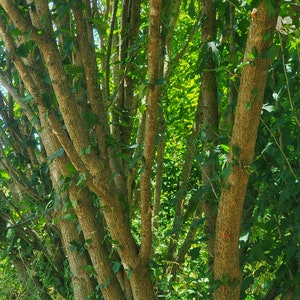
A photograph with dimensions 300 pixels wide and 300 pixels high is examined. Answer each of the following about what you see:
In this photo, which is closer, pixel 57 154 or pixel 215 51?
pixel 215 51

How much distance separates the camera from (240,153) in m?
2.64

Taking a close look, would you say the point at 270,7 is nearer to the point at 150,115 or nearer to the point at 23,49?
the point at 150,115

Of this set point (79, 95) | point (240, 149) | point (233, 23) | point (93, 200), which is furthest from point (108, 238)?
point (233, 23)

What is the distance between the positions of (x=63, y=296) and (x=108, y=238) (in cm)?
102

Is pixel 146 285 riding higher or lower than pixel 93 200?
lower

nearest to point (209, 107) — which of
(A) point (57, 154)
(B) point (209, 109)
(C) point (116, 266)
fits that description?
(B) point (209, 109)

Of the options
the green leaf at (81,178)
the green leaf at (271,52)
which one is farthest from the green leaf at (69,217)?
the green leaf at (271,52)

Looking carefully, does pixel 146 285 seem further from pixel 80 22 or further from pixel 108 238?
pixel 80 22

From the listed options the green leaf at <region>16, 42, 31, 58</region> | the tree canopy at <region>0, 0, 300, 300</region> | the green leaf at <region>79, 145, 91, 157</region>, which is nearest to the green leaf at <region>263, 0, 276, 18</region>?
the tree canopy at <region>0, 0, 300, 300</region>

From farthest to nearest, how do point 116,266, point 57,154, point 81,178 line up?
point 116,266
point 57,154
point 81,178

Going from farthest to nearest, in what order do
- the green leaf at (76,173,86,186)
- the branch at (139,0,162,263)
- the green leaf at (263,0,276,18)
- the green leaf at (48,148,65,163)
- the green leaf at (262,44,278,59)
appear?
the green leaf at (48,148,65,163), the green leaf at (76,173,86,186), the branch at (139,0,162,263), the green leaf at (262,44,278,59), the green leaf at (263,0,276,18)

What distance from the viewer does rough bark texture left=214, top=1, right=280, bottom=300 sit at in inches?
97.3

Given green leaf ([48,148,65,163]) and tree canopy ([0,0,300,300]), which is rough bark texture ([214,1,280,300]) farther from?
green leaf ([48,148,65,163])

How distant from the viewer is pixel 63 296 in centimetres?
410
